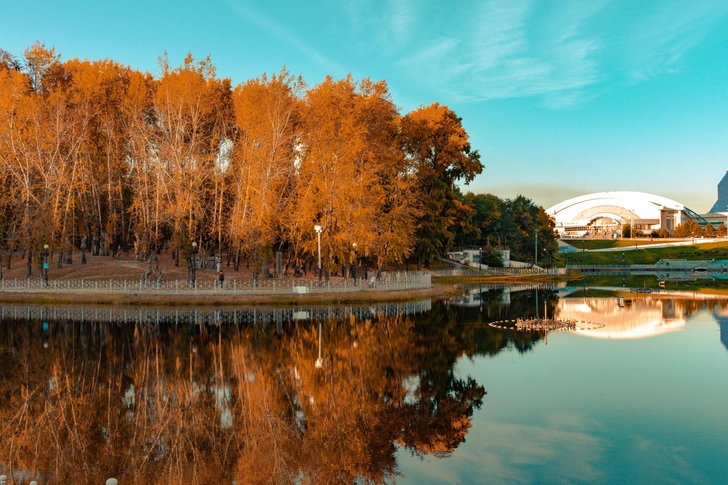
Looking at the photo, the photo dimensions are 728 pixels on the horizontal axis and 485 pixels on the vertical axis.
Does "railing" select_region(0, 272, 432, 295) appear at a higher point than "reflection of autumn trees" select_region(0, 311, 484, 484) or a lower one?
higher

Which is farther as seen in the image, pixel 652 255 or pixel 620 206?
pixel 620 206

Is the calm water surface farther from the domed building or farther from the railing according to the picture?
the domed building

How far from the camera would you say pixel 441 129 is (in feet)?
188

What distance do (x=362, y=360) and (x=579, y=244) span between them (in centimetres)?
13807

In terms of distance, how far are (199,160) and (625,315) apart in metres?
30.0

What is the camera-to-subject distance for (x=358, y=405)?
45.4 ft

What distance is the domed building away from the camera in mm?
182250

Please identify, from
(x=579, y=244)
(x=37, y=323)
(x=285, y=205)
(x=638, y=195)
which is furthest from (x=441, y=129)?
(x=638, y=195)

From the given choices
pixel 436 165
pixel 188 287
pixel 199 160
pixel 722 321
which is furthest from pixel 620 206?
pixel 188 287

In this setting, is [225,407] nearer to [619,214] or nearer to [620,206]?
[619,214]

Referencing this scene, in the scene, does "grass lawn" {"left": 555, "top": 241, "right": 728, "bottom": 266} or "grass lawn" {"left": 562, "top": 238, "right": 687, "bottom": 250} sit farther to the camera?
"grass lawn" {"left": 562, "top": 238, "right": 687, "bottom": 250}

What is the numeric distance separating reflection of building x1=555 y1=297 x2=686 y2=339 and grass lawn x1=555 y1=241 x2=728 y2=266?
6722cm

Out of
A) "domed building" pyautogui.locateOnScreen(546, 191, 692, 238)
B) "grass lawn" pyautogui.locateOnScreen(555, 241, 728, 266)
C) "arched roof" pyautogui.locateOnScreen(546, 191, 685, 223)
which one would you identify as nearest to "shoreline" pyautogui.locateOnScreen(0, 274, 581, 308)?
"grass lawn" pyautogui.locateOnScreen(555, 241, 728, 266)

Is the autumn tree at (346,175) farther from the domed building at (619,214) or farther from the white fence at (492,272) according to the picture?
the domed building at (619,214)
